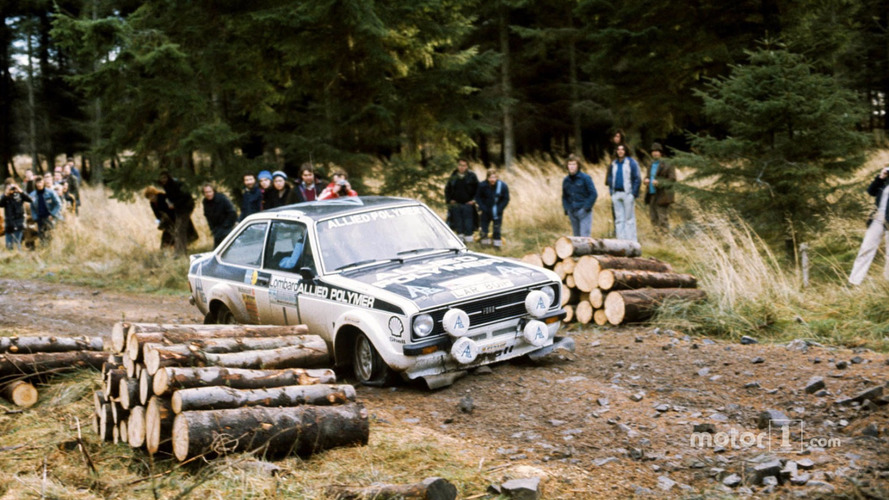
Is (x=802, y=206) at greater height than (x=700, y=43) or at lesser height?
lesser

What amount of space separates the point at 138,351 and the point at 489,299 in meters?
3.07

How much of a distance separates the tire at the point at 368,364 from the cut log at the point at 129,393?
2.34m

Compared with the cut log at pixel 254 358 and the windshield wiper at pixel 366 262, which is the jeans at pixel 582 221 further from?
the cut log at pixel 254 358

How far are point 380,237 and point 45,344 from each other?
333 cm

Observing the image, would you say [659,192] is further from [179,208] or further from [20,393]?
[20,393]

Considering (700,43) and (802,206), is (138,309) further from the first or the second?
(700,43)

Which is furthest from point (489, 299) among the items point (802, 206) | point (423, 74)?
Result: point (423, 74)

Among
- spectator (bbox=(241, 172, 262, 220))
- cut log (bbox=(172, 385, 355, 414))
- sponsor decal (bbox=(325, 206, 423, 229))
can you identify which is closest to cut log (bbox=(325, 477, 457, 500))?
cut log (bbox=(172, 385, 355, 414))

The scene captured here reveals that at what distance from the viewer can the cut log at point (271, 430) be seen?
5121mm

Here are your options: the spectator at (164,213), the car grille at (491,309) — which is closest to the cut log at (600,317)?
the car grille at (491,309)

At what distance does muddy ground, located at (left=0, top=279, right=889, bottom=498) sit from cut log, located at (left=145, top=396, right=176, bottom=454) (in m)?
1.79

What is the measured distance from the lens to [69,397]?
709 cm

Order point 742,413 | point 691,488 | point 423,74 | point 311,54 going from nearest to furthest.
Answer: point 691,488 → point 742,413 → point 311,54 → point 423,74

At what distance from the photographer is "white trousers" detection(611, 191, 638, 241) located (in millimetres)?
14797
